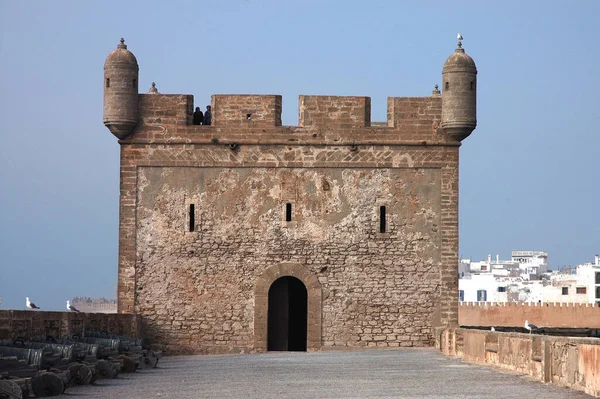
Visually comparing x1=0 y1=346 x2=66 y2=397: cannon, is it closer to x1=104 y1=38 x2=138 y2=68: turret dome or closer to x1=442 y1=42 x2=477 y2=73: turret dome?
x1=104 y1=38 x2=138 y2=68: turret dome

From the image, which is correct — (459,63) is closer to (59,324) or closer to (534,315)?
(59,324)

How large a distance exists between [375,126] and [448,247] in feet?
9.45

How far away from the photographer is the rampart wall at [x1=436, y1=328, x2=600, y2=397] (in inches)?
479

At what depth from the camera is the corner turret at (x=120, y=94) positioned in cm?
2459

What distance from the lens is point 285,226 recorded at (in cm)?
2462

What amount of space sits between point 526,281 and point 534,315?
48.6m

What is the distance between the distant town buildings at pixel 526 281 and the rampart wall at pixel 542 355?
208 ft

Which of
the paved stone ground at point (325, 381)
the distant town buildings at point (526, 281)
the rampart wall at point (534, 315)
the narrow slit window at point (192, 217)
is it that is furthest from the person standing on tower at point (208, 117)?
the distant town buildings at point (526, 281)

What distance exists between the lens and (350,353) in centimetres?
2300

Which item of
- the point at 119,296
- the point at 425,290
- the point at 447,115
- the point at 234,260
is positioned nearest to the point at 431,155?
the point at 447,115

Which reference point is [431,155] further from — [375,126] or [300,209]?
[300,209]

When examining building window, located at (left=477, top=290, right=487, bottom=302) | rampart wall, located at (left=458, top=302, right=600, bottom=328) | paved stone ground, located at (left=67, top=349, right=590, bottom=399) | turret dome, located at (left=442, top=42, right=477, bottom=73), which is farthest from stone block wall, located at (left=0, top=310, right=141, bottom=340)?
building window, located at (left=477, top=290, right=487, bottom=302)

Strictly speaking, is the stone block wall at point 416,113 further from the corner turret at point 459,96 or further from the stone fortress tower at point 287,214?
the corner turret at point 459,96

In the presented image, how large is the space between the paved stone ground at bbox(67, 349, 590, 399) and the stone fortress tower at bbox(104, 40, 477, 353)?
10.9ft
